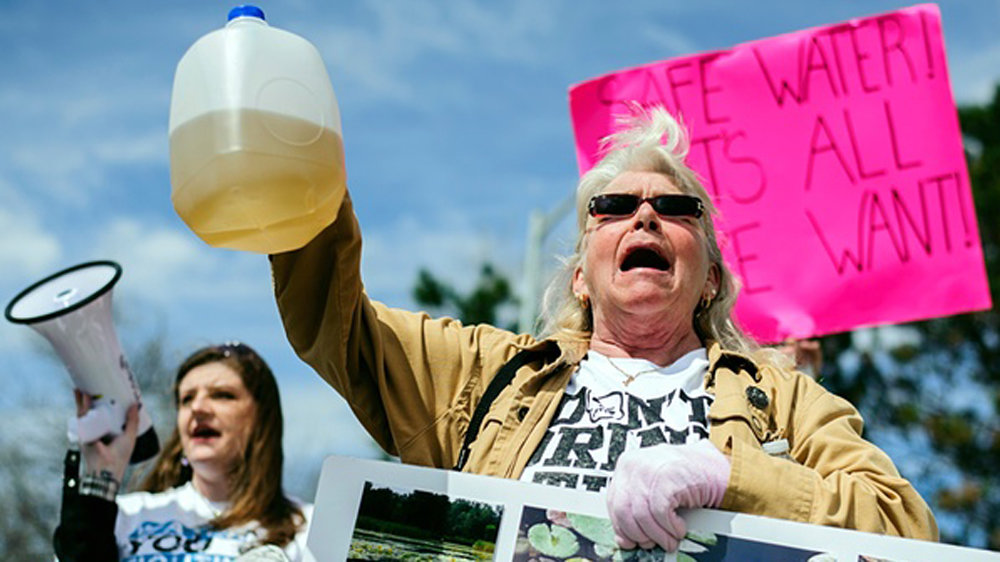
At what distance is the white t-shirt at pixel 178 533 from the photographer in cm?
325

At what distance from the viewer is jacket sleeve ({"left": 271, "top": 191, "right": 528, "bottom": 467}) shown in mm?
2145

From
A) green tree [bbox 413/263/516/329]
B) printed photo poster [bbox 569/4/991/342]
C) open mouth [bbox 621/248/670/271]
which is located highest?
green tree [bbox 413/263/516/329]

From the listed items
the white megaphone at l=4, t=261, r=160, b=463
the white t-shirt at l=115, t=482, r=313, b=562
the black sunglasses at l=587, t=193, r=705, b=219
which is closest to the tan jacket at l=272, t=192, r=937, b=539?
the black sunglasses at l=587, t=193, r=705, b=219

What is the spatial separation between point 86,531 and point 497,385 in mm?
1478

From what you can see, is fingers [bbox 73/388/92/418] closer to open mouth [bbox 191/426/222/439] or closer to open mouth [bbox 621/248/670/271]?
open mouth [bbox 191/426/222/439]

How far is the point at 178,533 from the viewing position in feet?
10.9

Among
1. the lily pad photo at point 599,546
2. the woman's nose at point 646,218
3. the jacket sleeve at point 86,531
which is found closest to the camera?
the lily pad photo at point 599,546

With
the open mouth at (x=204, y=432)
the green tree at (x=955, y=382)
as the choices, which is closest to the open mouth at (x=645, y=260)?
the open mouth at (x=204, y=432)

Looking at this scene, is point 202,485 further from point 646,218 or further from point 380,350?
point 646,218

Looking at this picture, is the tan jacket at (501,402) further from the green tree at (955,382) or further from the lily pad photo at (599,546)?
the green tree at (955,382)

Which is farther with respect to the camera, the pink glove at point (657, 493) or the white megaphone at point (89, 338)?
the white megaphone at point (89, 338)

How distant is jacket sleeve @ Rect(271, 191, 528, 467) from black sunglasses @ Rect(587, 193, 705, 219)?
38 centimetres

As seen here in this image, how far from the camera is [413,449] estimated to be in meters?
2.31

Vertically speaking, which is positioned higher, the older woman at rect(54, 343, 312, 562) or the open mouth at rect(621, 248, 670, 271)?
the open mouth at rect(621, 248, 670, 271)
